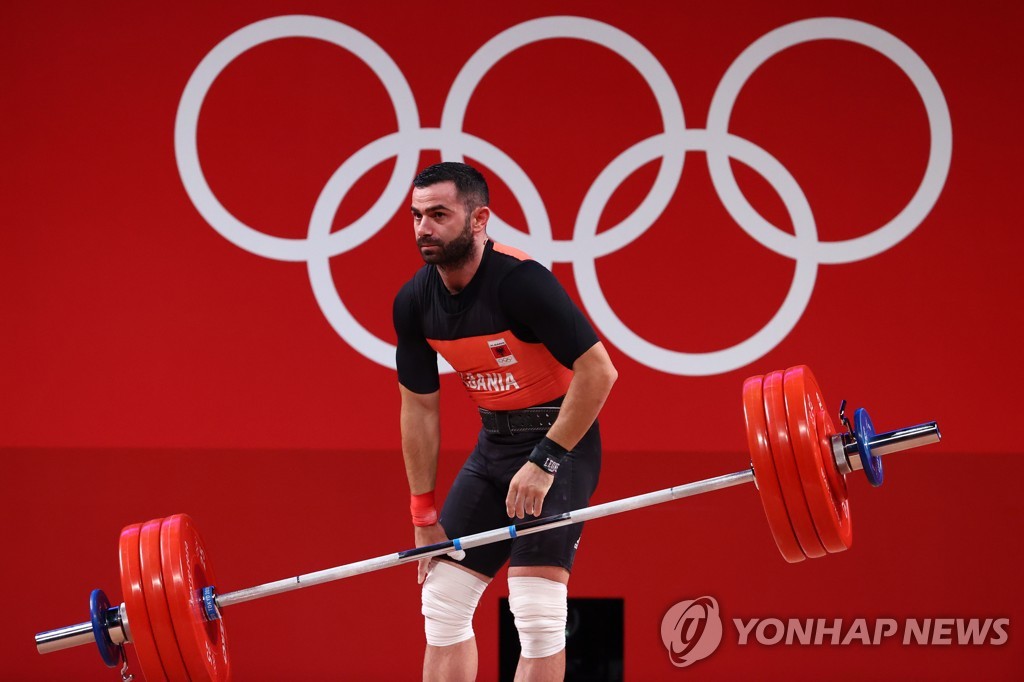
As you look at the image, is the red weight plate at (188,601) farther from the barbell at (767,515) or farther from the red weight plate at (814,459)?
the red weight plate at (814,459)

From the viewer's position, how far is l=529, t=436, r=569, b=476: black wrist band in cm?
306

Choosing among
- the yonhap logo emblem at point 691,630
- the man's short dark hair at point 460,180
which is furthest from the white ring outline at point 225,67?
the yonhap logo emblem at point 691,630

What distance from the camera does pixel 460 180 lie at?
3.12m

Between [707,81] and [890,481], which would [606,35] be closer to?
[707,81]

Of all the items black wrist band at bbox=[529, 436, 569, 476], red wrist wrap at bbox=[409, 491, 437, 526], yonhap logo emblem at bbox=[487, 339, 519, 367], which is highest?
yonhap logo emblem at bbox=[487, 339, 519, 367]

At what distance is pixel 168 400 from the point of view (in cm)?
442

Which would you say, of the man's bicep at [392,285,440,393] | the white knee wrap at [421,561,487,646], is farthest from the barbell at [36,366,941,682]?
the man's bicep at [392,285,440,393]

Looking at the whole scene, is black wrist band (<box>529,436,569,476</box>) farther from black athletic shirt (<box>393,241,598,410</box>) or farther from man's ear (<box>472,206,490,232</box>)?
man's ear (<box>472,206,490,232</box>)

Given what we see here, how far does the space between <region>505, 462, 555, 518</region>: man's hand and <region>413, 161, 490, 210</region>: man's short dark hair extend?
725 mm

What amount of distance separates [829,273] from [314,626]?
238 cm

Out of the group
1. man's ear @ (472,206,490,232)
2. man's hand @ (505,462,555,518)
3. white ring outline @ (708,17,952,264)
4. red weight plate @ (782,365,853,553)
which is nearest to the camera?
red weight plate @ (782,365,853,553)

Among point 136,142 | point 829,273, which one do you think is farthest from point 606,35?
point 136,142

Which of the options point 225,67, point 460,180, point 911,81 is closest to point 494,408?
point 460,180

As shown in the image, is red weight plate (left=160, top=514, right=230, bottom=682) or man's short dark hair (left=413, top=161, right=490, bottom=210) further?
man's short dark hair (left=413, top=161, right=490, bottom=210)
